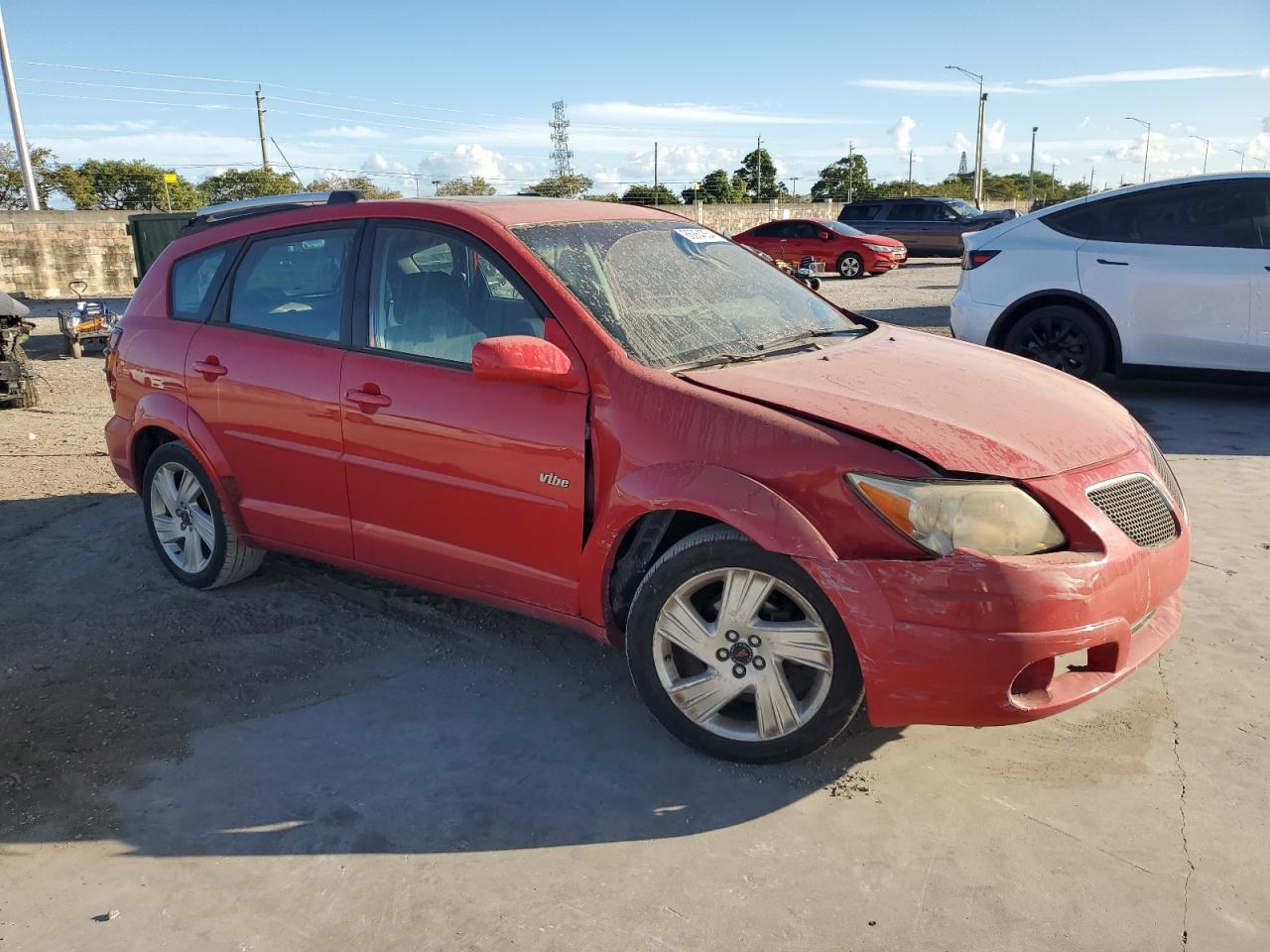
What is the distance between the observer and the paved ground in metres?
2.53

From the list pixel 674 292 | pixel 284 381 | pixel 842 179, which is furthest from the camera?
pixel 842 179

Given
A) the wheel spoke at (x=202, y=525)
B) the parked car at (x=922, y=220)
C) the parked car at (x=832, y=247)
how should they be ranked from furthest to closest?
the parked car at (x=922, y=220) → the parked car at (x=832, y=247) → the wheel spoke at (x=202, y=525)

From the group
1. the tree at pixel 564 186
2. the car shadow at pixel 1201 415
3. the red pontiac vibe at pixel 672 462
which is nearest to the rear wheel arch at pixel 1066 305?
the car shadow at pixel 1201 415

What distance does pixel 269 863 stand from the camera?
9.12 ft

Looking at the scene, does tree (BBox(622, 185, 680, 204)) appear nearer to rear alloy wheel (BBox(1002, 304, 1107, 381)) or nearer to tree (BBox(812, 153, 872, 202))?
tree (BBox(812, 153, 872, 202))

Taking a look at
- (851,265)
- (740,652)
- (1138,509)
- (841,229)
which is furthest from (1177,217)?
(841,229)

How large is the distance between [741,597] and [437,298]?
5.57ft

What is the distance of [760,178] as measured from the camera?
171ft

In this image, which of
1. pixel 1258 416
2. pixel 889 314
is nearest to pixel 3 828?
pixel 1258 416

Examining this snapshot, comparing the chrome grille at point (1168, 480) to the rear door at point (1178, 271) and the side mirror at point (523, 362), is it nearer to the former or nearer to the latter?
the side mirror at point (523, 362)

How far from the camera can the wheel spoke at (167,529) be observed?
4.83 metres

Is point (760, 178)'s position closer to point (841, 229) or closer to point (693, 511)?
point (841, 229)

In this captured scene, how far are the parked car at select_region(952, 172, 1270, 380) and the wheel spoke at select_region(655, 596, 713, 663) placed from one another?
5.78m

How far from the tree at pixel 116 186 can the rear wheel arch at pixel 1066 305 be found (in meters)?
41.8
